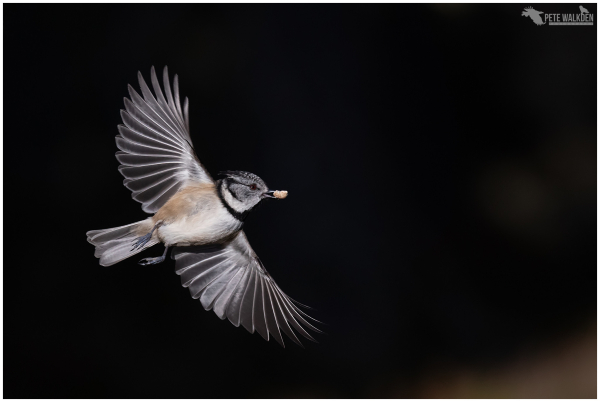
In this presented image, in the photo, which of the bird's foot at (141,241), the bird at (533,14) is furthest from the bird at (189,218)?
the bird at (533,14)

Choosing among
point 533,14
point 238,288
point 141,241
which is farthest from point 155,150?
point 533,14

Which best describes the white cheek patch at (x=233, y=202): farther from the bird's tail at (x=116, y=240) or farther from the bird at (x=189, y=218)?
the bird's tail at (x=116, y=240)

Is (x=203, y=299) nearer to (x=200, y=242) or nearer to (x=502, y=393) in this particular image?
(x=200, y=242)

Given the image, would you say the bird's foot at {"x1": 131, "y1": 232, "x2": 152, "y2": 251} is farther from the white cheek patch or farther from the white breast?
the white cheek patch

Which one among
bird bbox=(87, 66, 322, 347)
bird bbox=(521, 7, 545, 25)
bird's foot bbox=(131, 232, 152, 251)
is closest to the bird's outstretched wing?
bird bbox=(87, 66, 322, 347)

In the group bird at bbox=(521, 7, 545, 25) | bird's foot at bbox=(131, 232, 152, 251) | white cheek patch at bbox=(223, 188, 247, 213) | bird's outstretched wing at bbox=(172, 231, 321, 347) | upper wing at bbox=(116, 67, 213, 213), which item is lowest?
bird's outstretched wing at bbox=(172, 231, 321, 347)

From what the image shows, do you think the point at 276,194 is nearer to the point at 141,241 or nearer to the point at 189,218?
the point at 189,218

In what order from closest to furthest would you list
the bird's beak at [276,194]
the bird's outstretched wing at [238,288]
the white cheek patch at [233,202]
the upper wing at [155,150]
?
the bird's beak at [276,194] < the white cheek patch at [233,202] < the upper wing at [155,150] < the bird's outstretched wing at [238,288]
